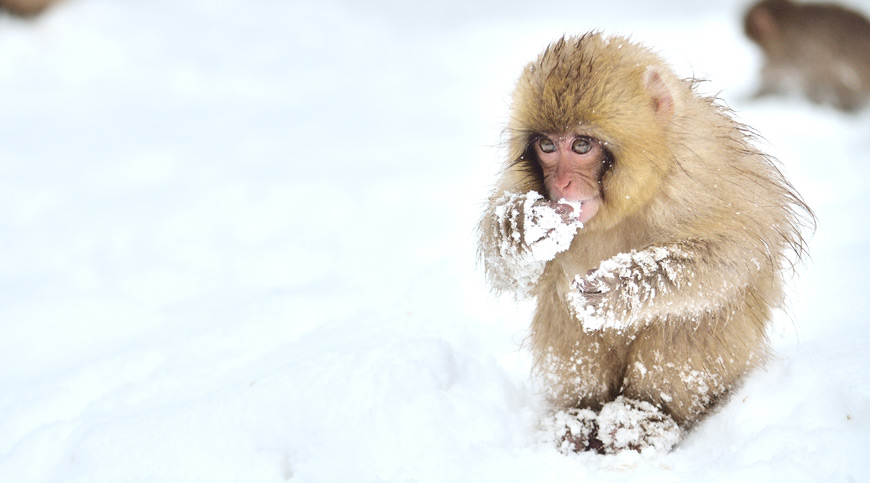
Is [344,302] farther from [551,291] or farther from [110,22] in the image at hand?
[110,22]

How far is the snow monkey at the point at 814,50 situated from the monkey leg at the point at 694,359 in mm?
6416

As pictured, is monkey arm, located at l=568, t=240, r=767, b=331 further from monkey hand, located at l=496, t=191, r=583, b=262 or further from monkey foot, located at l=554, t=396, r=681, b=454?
monkey foot, located at l=554, t=396, r=681, b=454

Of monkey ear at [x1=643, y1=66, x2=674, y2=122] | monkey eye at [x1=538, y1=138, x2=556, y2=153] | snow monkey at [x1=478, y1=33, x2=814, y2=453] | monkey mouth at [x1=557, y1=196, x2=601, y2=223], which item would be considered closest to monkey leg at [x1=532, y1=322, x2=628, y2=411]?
snow monkey at [x1=478, y1=33, x2=814, y2=453]

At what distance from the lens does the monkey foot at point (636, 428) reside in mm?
2365

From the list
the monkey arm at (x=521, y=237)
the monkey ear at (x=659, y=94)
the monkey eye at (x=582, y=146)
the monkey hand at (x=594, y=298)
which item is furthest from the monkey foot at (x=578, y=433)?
the monkey ear at (x=659, y=94)

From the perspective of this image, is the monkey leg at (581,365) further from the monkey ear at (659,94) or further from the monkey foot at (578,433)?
the monkey ear at (659,94)

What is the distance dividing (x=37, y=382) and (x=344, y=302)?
1.32 meters

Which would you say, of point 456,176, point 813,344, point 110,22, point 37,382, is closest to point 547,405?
point 813,344

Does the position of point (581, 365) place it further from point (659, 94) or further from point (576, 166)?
point (659, 94)

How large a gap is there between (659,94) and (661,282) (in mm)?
560

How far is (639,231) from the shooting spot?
2418mm

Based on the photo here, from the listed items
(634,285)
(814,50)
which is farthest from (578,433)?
(814,50)

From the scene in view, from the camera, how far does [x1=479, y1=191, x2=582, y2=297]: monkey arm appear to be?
234 centimetres

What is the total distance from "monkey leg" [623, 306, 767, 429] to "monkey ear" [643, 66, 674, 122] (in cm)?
63
